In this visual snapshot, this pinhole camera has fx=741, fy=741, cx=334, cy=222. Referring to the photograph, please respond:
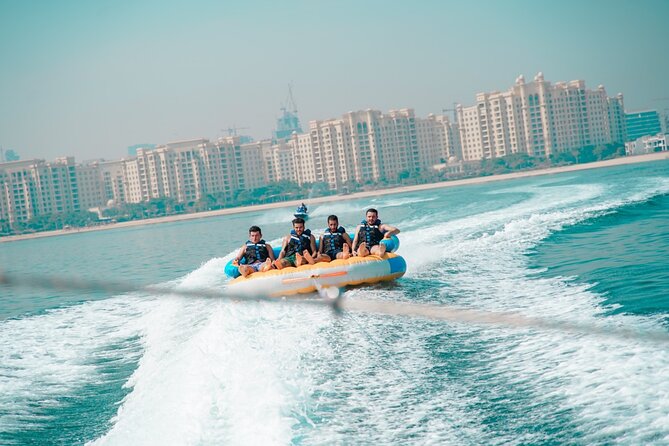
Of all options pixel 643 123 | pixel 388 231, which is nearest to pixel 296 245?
pixel 388 231

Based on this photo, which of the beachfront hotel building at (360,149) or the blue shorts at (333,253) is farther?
the beachfront hotel building at (360,149)

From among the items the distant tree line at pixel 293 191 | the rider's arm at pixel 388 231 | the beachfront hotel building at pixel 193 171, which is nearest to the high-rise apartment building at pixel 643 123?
the distant tree line at pixel 293 191

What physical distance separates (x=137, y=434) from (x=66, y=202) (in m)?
108

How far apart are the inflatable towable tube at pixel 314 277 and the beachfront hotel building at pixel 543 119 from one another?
96.3 meters

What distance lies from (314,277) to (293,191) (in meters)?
→ 91.8

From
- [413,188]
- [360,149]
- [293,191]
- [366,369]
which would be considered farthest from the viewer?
[360,149]

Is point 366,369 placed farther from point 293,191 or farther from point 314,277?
point 293,191

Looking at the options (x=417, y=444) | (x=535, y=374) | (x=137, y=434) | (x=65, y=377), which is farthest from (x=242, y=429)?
(x=65, y=377)

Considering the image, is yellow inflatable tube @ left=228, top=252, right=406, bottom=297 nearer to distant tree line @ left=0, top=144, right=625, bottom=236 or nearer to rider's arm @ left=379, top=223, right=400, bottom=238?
rider's arm @ left=379, top=223, right=400, bottom=238

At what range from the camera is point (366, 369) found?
5.81m

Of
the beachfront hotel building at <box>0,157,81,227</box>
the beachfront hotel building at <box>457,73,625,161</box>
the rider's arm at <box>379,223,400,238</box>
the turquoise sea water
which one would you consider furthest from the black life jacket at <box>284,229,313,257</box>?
the beachfront hotel building at <box>457,73,625,161</box>

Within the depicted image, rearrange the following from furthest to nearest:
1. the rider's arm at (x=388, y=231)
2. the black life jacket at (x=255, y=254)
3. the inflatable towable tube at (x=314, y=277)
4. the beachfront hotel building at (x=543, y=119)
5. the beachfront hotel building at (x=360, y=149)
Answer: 1. the beachfront hotel building at (x=360, y=149)
2. the beachfront hotel building at (x=543, y=119)
3. the rider's arm at (x=388, y=231)
4. the black life jacket at (x=255, y=254)
5. the inflatable towable tube at (x=314, y=277)

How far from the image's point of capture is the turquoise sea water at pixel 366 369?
4348mm

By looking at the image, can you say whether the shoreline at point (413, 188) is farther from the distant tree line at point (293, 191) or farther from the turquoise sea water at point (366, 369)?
the turquoise sea water at point (366, 369)
